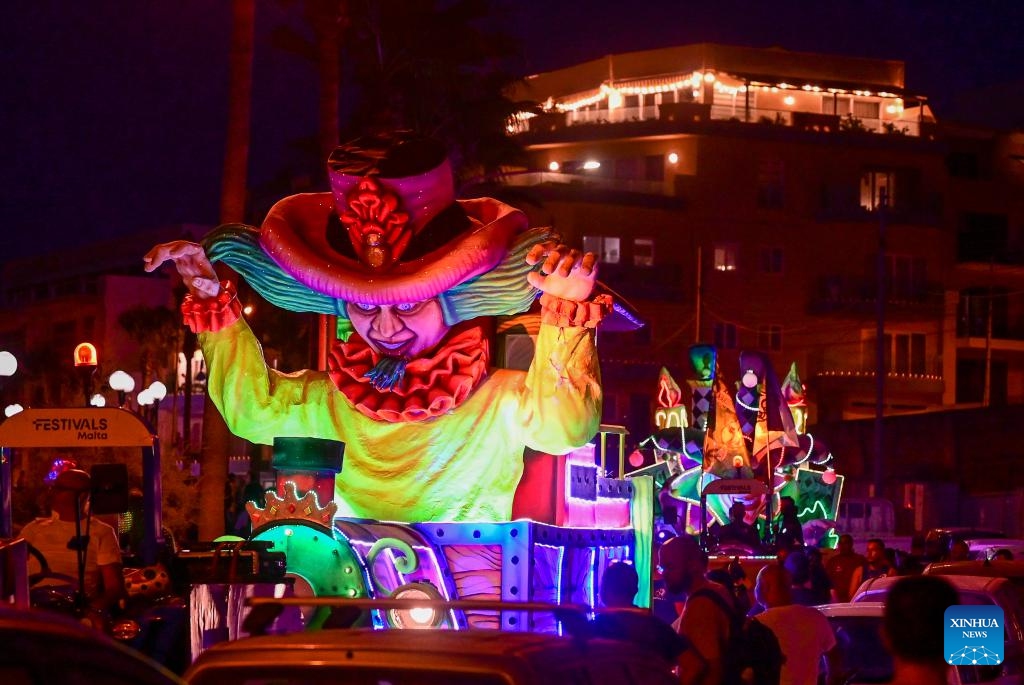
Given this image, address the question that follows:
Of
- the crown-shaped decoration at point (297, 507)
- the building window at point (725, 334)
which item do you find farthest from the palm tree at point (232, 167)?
A: the building window at point (725, 334)

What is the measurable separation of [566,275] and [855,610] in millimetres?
3310

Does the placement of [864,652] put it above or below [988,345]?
below

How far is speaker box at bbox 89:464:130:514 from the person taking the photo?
962 cm

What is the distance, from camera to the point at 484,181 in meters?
27.9

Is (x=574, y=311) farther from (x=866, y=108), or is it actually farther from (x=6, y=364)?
(x=866, y=108)

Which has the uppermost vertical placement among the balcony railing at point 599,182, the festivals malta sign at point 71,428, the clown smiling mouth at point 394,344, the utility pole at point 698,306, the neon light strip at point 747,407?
the balcony railing at point 599,182

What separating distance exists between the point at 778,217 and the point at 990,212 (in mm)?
9110

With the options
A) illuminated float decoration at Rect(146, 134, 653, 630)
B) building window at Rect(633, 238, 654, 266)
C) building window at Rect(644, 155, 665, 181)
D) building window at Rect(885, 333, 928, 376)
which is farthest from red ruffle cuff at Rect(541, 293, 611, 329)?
building window at Rect(885, 333, 928, 376)

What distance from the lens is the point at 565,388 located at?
12836 mm

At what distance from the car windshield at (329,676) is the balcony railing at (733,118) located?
49008mm

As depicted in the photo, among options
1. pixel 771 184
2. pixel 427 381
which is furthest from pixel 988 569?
pixel 771 184

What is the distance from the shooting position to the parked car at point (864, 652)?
1002 cm

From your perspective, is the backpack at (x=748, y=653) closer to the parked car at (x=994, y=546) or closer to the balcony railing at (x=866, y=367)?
the parked car at (x=994, y=546)

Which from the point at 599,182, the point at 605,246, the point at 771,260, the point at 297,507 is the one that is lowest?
the point at 297,507
